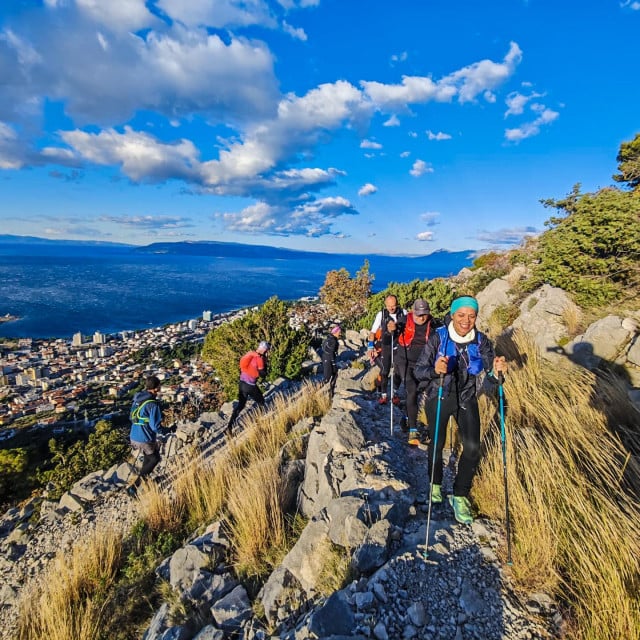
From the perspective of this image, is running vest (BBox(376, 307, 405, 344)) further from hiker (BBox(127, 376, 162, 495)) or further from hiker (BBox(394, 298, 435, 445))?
hiker (BBox(127, 376, 162, 495))

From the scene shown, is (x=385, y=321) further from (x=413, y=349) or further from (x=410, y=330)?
(x=413, y=349)

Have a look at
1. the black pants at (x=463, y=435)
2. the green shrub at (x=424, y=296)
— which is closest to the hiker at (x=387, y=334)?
the black pants at (x=463, y=435)

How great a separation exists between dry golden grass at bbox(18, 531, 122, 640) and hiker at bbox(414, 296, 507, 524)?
11.7 ft

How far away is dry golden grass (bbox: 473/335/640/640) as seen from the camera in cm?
198

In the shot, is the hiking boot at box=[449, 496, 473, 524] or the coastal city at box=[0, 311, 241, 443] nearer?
the hiking boot at box=[449, 496, 473, 524]

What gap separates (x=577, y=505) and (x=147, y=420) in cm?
584

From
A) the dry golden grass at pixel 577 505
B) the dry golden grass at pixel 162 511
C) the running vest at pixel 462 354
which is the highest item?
the running vest at pixel 462 354

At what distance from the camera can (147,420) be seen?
18.8 feet

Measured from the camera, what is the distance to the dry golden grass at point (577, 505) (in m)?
1.98

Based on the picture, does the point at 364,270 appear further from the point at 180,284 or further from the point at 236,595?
the point at 180,284

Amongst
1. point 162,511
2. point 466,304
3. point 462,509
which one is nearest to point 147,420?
point 162,511

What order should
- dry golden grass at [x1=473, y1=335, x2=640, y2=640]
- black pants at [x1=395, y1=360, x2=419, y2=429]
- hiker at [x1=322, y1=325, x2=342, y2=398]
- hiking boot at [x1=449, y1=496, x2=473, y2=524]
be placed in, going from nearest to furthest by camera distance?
dry golden grass at [x1=473, y1=335, x2=640, y2=640] < hiking boot at [x1=449, y1=496, x2=473, y2=524] < black pants at [x1=395, y1=360, x2=419, y2=429] < hiker at [x1=322, y1=325, x2=342, y2=398]

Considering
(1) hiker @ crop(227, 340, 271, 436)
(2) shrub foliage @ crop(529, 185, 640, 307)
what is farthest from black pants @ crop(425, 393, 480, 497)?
(2) shrub foliage @ crop(529, 185, 640, 307)

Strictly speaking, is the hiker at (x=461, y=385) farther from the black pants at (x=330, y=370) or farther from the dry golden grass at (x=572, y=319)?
the dry golden grass at (x=572, y=319)
